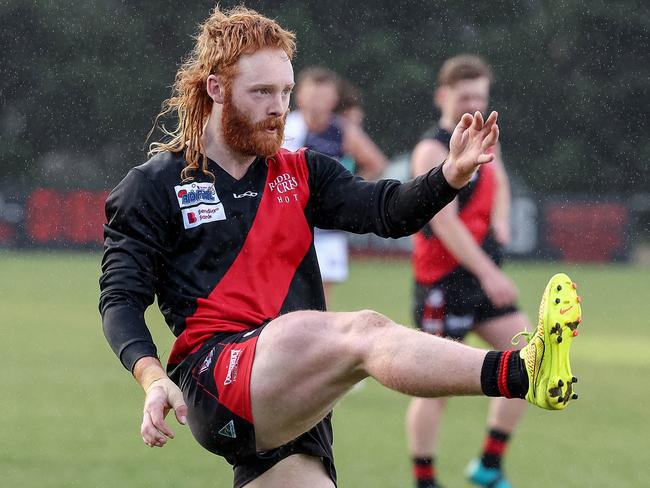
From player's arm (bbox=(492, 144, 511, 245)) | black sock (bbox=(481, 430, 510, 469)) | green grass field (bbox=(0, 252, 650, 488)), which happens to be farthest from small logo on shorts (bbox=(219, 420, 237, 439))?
player's arm (bbox=(492, 144, 511, 245))

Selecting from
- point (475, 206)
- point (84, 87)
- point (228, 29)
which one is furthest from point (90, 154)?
→ point (228, 29)

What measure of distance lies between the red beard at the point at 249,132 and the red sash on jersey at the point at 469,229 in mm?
2712

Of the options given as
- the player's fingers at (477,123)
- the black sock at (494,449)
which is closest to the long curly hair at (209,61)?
the player's fingers at (477,123)

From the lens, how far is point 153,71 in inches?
1156

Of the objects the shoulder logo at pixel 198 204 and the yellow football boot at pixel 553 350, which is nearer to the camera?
the yellow football boot at pixel 553 350

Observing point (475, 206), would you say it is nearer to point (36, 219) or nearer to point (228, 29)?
point (228, 29)

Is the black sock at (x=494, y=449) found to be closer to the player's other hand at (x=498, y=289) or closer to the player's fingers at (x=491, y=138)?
the player's other hand at (x=498, y=289)

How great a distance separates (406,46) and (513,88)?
3011 mm

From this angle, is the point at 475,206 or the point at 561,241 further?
the point at 561,241

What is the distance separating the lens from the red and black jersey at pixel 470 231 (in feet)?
22.8

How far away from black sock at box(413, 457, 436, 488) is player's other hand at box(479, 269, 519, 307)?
860mm

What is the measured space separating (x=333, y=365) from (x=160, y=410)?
0.51 m

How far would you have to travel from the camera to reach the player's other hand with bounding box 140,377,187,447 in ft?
11.8

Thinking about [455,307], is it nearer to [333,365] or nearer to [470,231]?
[470,231]
